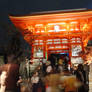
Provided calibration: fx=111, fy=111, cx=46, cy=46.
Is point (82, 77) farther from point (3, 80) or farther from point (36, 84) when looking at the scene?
point (3, 80)

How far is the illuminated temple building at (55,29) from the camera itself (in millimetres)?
8438

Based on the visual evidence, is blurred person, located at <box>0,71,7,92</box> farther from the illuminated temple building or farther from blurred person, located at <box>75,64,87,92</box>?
the illuminated temple building

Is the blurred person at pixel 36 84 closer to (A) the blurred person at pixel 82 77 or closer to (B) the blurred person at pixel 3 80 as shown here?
(B) the blurred person at pixel 3 80

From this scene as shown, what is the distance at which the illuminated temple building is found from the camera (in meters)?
8.44

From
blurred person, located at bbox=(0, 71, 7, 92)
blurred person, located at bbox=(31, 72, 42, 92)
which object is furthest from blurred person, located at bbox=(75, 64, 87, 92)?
blurred person, located at bbox=(0, 71, 7, 92)

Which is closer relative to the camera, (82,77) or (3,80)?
(3,80)

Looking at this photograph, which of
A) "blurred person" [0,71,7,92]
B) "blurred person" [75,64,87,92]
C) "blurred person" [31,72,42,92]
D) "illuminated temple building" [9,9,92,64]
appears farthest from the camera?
"illuminated temple building" [9,9,92,64]

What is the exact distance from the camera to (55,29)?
9922mm

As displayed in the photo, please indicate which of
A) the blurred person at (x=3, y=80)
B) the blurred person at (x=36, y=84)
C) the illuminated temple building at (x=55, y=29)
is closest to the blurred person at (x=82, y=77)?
the blurred person at (x=36, y=84)

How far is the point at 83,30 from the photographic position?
376 inches

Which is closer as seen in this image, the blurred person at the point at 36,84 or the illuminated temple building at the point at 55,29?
the blurred person at the point at 36,84

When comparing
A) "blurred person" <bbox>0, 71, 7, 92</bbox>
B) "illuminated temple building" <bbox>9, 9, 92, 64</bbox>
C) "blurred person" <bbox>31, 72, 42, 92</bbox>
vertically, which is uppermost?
"illuminated temple building" <bbox>9, 9, 92, 64</bbox>

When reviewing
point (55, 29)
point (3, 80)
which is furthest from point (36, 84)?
point (55, 29)

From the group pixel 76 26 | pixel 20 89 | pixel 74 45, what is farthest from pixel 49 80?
pixel 76 26
